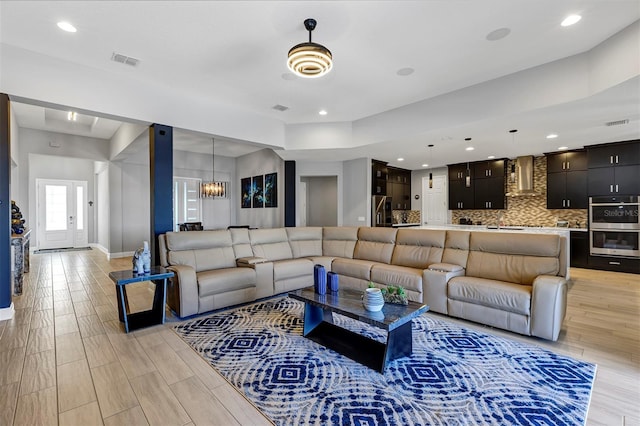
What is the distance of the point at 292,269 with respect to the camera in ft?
15.1

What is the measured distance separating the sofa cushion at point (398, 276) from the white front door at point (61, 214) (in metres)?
10.4

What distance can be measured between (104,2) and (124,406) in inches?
131

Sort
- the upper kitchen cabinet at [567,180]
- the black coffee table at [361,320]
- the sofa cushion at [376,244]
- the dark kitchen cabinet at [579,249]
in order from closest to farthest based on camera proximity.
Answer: the black coffee table at [361,320]
the sofa cushion at [376,244]
the dark kitchen cabinet at [579,249]
the upper kitchen cabinet at [567,180]

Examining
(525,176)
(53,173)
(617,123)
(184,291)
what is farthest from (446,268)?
(53,173)

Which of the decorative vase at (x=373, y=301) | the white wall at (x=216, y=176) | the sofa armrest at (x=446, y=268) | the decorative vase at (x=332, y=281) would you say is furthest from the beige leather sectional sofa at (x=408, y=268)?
the white wall at (x=216, y=176)

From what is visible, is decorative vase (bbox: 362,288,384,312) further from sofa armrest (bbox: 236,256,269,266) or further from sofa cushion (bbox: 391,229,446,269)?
sofa armrest (bbox: 236,256,269,266)

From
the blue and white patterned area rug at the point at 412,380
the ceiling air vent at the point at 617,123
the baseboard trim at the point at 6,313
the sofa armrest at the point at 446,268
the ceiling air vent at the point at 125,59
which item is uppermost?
the ceiling air vent at the point at 125,59

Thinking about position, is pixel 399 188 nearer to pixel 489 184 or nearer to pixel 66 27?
pixel 489 184

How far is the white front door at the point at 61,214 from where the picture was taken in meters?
9.13

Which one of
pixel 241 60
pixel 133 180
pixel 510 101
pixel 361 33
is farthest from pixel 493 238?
pixel 133 180

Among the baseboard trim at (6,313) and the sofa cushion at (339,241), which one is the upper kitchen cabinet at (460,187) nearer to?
the sofa cushion at (339,241)

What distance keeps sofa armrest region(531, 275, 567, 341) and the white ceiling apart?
231cm

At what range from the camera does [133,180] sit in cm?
823

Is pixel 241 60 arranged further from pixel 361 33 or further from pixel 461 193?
pixel 461 193
